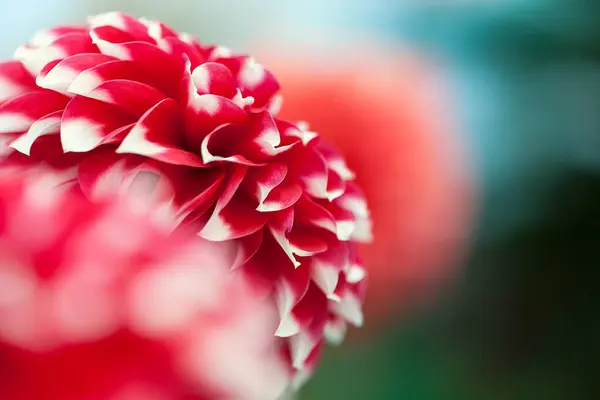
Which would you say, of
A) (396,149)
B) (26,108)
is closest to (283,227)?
(26,108)

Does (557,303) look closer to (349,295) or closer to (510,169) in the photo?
(510,169)

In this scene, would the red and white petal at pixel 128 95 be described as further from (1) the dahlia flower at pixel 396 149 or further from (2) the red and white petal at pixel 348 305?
(1) the dahlia flower at pixel 396 149

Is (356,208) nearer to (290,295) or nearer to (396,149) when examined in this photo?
(290,295)

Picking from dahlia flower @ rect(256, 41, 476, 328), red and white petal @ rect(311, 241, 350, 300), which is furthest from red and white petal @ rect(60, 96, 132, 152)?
dahlia flower @ rect(256, 41, 476, 328)

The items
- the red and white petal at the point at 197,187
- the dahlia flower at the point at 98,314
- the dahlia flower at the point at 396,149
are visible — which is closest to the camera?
the dahlia flower at the point at 98,314

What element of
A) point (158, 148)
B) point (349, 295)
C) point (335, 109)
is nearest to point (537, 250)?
point (335, 109)

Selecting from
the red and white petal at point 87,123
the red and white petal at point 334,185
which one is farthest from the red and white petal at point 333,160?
the red and white petal at point 87,123

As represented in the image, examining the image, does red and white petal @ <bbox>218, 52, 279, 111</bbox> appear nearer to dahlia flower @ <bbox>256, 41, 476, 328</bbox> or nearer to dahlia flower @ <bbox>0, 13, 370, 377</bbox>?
dahlia flower @ <bbox>0, 13, 370, 377</bbox>
